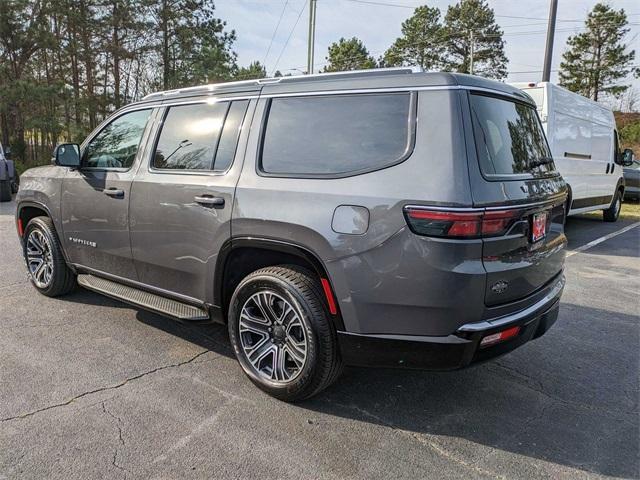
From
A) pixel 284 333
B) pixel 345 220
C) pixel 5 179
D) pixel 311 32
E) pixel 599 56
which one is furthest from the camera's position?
pixel 599 56

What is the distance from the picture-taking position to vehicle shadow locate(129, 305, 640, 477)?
103 inches

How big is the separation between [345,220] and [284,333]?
2.86 feet

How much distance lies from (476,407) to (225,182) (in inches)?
83.8

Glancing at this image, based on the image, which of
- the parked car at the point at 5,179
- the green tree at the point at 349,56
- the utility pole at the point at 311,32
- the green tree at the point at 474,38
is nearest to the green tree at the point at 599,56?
the green tree at the point at 474,38

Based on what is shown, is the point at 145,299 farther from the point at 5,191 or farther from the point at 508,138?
the point at 5,191

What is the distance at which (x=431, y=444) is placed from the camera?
261 centimetres

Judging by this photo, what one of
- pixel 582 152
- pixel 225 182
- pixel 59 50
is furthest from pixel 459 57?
pixel 225 182

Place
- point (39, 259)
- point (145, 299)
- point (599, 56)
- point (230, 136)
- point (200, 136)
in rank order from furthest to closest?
point (599, 56)
point (39, 259)
point (145, 299)
point (200, 136)
point (230, 136)

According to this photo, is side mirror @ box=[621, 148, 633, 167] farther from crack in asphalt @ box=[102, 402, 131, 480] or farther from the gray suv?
crack in asphalt @ box=[102, 402, 131, 480]

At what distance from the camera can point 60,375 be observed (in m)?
3.21

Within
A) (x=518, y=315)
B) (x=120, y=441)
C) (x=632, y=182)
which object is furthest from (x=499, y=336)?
(x=632, y=182)

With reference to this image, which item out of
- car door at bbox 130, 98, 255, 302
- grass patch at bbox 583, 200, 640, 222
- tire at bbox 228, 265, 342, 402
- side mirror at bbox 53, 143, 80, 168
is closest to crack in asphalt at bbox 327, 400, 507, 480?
tire at bbox 228, 265, 342, 402

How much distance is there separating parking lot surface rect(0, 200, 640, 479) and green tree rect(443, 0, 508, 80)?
44006mm

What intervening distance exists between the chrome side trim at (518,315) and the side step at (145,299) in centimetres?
181
